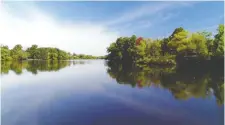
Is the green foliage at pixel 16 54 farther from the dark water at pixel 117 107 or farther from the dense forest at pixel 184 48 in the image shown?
the dark water at pixel 117 107

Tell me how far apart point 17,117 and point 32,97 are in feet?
13.6

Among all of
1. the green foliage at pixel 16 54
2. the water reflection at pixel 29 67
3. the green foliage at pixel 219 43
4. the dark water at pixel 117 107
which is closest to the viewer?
the dark water at pixel 117 107

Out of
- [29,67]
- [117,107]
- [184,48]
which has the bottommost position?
[117,107]

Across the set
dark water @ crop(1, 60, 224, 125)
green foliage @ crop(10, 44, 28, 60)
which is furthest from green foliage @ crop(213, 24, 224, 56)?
green foliage @ crop(10, 44, 28, 60)

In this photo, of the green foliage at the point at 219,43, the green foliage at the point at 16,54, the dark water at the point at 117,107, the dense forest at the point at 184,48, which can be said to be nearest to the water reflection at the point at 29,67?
the dark water at the point at 117,107

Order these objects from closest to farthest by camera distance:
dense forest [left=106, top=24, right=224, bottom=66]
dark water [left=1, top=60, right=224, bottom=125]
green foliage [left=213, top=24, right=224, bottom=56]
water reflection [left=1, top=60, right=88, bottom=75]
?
1. dark water [left=1, top=60, right=224, bottom=125]
2. water reflection [left=1, top=60, right=88, bottom=75]
3. green foliage [left=213, top=24, right=224, bottom=56]
4. dense forest [left=106, top=24, right=224, bottom=66]

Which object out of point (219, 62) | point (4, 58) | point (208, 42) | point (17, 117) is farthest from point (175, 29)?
point (4, 58)

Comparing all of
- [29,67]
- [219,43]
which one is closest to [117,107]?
[219,43]

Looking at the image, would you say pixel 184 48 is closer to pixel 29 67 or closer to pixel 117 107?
pixel 29 67

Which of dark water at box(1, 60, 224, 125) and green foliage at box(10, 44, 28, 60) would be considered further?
green foliage at box(10, 44, 28, 60)

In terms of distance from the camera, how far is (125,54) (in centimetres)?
7412

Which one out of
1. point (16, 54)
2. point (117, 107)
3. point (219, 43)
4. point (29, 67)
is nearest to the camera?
point (117, 107)

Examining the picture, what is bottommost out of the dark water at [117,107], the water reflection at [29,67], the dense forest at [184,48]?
the dark water at [117,107]

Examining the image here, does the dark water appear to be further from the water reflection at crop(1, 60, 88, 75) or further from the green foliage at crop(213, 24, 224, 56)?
the green foliage at crop(213, 24, 224, 56)
